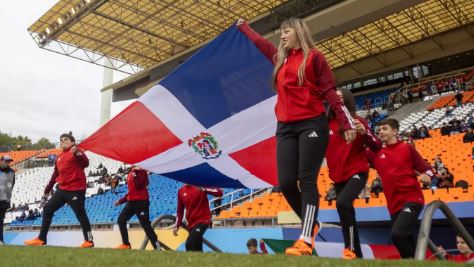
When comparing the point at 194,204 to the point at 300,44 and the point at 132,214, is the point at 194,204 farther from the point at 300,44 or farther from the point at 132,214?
the point at 300,44

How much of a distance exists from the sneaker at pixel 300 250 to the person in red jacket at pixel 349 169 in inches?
33.3

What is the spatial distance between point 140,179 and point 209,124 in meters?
1.82

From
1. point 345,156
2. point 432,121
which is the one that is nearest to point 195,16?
point 432,121

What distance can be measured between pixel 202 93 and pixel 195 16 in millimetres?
21043

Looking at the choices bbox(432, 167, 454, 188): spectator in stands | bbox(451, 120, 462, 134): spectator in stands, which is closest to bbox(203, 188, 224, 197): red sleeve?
bbox(432, 167, 454, 188): spectator in stands

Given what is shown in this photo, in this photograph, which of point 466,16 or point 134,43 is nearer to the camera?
point 466,16

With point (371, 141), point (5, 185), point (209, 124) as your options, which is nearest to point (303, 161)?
point (371, 141)

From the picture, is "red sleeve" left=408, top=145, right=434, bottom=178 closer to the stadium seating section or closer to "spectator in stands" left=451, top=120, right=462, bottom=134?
the stadium seating section

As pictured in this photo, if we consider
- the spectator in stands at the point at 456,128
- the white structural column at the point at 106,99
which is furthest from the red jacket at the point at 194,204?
the white structural column at the point at 106,99

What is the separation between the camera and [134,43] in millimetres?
29984

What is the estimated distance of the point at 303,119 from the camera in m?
3.46

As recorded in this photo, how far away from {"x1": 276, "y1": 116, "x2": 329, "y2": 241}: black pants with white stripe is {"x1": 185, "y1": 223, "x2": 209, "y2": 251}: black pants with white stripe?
312 centimetres

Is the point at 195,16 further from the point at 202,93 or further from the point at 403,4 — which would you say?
the point at 202,93

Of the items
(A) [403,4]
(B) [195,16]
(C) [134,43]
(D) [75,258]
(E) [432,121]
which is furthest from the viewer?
(C) [134,43]
